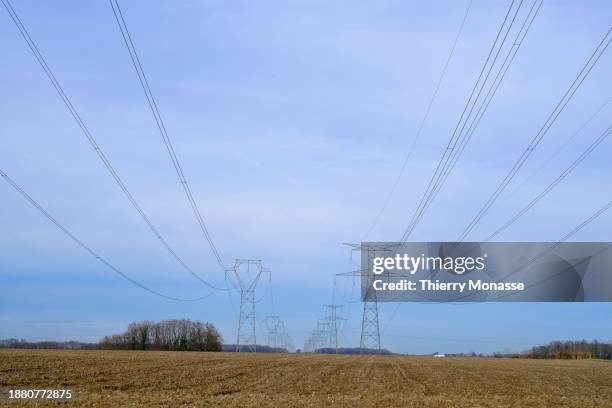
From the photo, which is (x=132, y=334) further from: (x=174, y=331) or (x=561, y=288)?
(x=561, y=288)

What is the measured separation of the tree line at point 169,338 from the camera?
165 metres

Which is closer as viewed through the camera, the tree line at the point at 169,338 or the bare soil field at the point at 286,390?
the bare soil field at the point at 286,390

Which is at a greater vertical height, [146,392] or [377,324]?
[377,324]

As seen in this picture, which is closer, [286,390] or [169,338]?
[286,390]

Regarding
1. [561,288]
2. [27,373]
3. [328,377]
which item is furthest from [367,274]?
[27,373]

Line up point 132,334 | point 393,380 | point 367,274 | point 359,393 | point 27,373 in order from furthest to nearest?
point 132,334
point 367,274
point 393,380
point 27,373
point 359,393

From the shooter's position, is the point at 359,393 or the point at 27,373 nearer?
the point at 359,393

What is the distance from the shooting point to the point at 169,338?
179 metres

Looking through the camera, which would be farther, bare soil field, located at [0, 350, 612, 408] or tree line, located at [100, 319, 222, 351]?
tree line, located at [100, 319, 222, 351]

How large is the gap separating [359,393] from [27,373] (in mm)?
16900

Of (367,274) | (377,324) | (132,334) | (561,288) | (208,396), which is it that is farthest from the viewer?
(132,334)

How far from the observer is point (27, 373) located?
37.3m

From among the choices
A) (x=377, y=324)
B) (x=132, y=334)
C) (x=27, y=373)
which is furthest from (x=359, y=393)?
(x=132, y=334)

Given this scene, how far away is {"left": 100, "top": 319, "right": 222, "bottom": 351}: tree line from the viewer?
164875 millimetres
